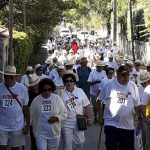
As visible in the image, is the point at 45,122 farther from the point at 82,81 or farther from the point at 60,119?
the point at 82,81

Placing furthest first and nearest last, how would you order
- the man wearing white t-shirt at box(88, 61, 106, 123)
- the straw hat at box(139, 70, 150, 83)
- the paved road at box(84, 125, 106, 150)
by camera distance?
1. the man wearing white t-shirt at box(88, 61, 106, 123)
2. the paved road at box(84, 125, 106, 150)
3. the straw hat at box(139, 70, 150, 83)

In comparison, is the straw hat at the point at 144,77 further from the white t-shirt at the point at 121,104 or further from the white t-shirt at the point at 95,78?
the white t-shirt at the point at 95,78

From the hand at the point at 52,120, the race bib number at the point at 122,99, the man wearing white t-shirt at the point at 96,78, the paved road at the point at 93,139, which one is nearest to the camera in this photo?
the hand at the point at 52,120

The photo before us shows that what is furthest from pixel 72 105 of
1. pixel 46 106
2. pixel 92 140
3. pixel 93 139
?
pixel 93 139

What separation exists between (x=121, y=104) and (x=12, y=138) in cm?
173

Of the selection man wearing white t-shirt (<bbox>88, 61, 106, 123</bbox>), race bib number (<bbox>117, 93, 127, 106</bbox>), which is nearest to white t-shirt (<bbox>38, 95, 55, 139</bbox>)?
race bib number (<bbox>117, 93, 127, 106</bbox>)

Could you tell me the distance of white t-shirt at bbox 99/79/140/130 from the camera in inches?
303

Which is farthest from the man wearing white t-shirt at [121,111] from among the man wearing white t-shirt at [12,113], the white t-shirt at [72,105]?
the man wearing white t-shirt at [12,113]

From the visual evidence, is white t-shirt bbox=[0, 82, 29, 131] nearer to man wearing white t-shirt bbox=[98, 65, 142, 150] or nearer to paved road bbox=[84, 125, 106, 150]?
man wearing white t-shirt bbox=[98, 65, 142, 150]

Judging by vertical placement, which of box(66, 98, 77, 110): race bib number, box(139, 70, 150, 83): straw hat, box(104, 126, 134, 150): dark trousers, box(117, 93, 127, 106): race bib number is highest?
box(139, 70, 150, 83): straw hat

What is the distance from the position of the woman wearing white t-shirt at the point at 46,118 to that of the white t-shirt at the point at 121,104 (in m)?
0.80

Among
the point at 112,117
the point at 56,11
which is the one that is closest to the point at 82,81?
the point at 112,117

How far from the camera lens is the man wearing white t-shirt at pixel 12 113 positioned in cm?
766

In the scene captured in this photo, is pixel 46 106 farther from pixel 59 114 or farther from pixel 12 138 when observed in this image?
pixel 12 138
